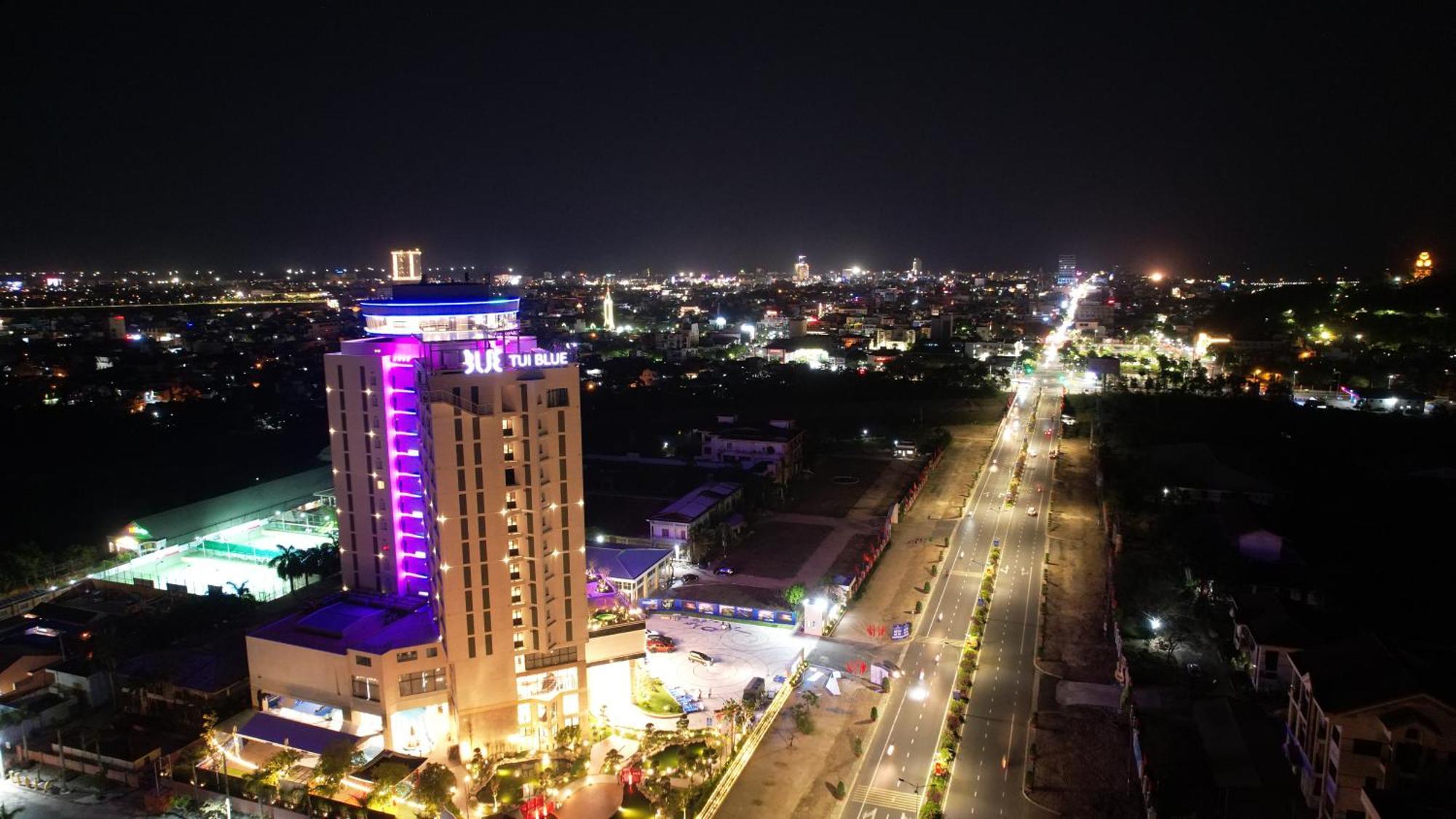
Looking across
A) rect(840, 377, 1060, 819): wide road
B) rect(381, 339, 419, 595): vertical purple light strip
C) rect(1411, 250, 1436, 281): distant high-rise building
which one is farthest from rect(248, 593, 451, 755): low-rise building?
rect(1411, 250, 1436, 281): distant high-rise building

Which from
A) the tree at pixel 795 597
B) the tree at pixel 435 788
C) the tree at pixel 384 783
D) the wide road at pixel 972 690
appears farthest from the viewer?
the tree at pixel 795 597

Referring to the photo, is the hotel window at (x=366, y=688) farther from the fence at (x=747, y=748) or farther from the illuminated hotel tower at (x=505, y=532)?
the fence at (x=747, y=748)

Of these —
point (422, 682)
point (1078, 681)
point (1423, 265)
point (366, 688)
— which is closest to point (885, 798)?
point (1078, 681)

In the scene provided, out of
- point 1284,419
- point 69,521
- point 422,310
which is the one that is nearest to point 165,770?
point 422,310

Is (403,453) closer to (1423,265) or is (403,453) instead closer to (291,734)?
(291,734)

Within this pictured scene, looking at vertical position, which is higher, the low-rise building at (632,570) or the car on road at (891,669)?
the low-rise building at (632,570)

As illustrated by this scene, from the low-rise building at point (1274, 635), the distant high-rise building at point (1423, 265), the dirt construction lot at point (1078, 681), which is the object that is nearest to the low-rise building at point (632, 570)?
the dirt construction lot at point (1078, 681)
